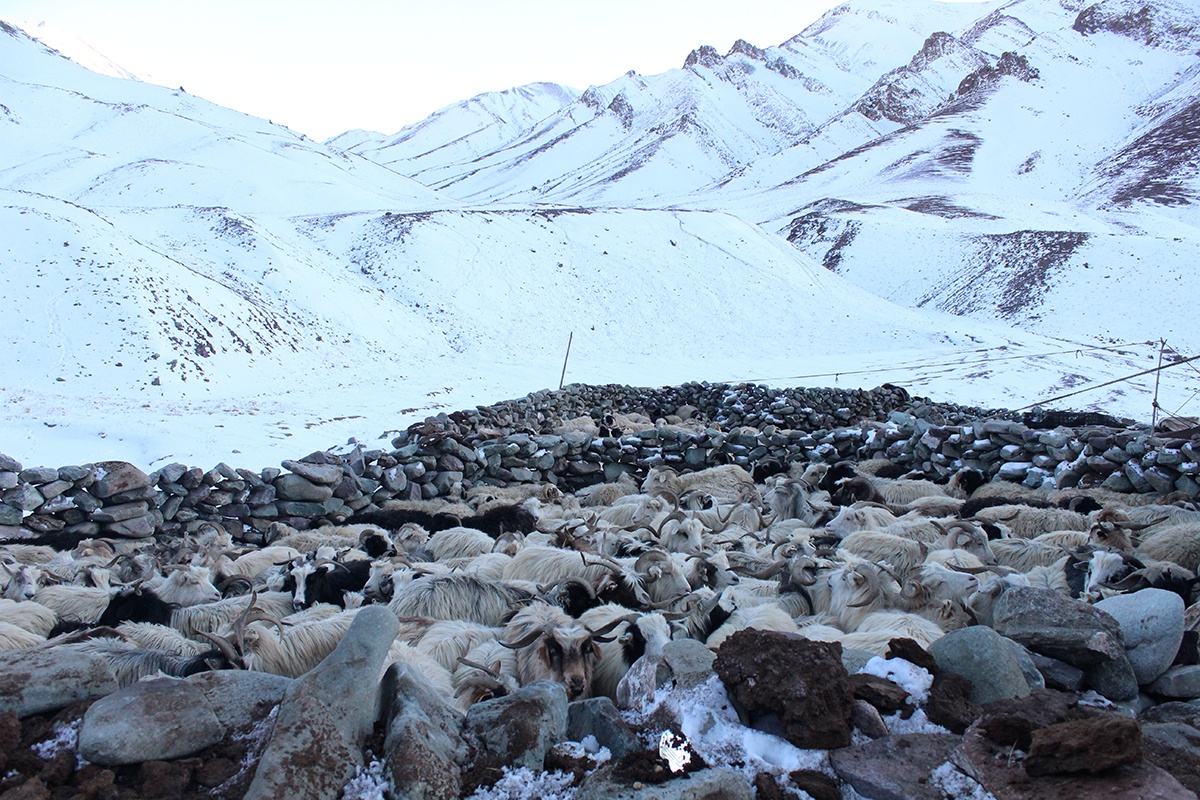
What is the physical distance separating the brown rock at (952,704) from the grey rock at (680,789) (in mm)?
849

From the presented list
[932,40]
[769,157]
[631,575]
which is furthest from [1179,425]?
[932,40]

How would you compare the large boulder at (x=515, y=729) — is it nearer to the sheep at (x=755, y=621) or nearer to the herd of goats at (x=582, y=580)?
the herd of goats at (x=582, y=580)

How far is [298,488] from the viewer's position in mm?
9898

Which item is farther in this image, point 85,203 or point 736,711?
point 85,203

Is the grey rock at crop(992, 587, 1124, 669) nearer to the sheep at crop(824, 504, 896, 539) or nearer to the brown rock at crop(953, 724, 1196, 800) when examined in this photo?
the brown rock at crop(953, 724, 1196, 800)

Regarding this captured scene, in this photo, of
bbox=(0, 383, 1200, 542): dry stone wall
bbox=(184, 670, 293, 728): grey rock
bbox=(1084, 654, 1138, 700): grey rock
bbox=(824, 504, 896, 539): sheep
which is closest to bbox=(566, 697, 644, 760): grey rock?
bbox=(184, 670, 293, 728): grey rock

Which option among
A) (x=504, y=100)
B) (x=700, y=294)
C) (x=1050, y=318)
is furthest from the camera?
(x=504, y=100)

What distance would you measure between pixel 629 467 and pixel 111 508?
275 inches

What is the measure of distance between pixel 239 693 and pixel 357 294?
80.8 ft

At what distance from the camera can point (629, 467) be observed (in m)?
12.6

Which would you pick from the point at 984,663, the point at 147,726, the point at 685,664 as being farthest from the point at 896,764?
the point at 147,726

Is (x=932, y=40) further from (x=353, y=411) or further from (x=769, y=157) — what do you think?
(x=353, y=411)

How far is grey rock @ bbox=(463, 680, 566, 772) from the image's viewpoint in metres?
2.92

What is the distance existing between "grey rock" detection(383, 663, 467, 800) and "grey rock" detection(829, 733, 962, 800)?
1361mm
